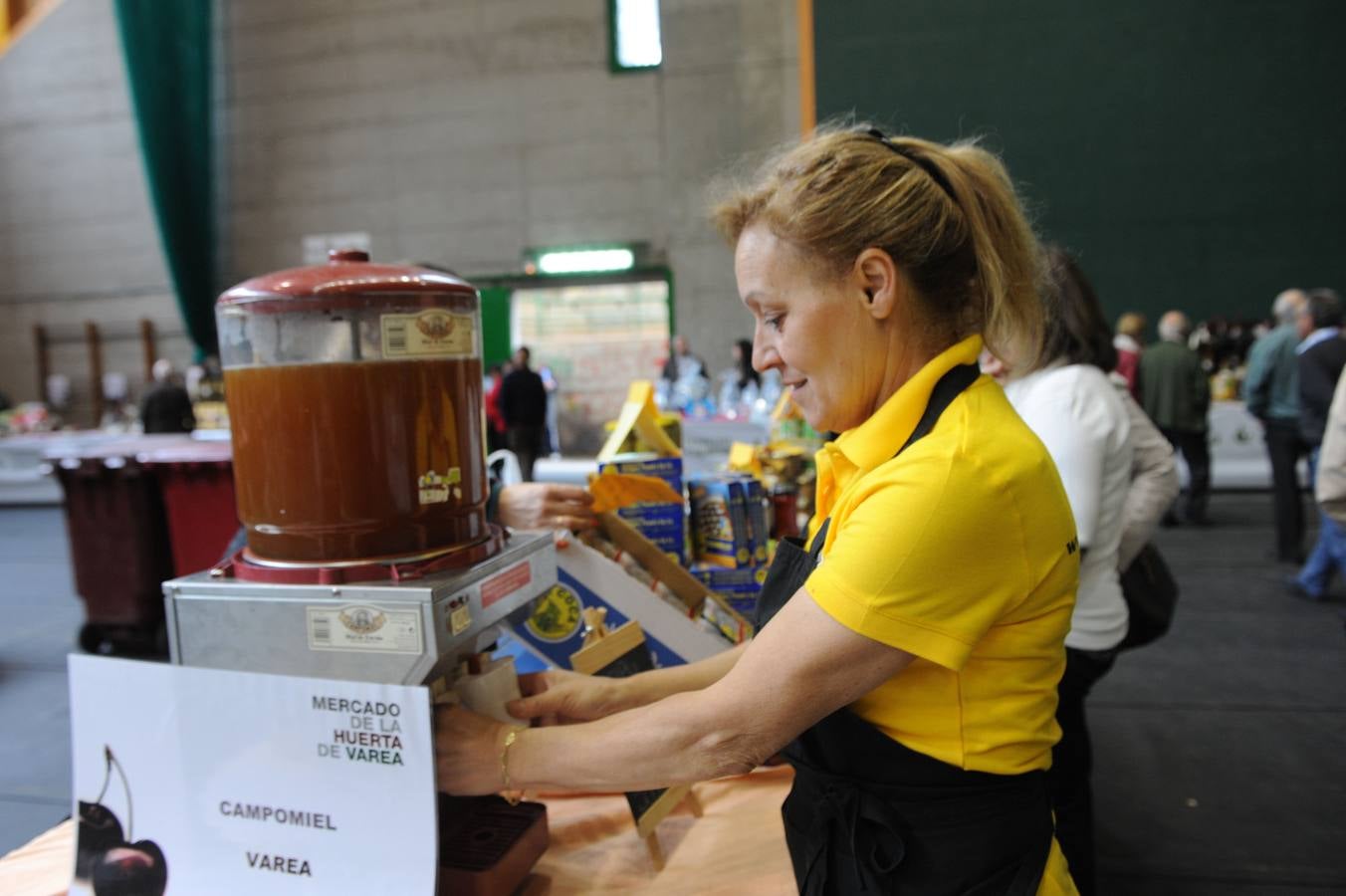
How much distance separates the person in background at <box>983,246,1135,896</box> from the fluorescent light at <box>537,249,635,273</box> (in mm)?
10400

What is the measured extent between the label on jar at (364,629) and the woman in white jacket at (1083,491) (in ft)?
5.32

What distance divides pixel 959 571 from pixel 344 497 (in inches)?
31.3

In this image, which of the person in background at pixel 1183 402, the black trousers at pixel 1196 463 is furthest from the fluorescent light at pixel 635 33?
the black trousers at pixel 1196 463

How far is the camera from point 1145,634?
247 centimetres

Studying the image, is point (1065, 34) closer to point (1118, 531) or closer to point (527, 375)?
point (527, 375)

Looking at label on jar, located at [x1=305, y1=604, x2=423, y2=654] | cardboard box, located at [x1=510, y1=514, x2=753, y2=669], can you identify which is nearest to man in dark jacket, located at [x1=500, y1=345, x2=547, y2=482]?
cardboard box, located at [x1=510, y1=514, x2=753, y2=669]

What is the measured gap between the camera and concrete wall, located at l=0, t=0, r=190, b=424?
13.7 m

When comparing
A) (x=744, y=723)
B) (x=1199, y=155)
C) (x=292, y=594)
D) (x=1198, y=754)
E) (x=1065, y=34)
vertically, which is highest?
(x=1065, y=34)

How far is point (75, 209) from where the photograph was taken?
13.9m

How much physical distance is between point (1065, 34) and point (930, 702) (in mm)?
11790

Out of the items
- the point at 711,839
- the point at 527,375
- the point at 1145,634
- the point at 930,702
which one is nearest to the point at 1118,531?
the point at 1145,634

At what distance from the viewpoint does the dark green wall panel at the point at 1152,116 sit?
33.5 feet

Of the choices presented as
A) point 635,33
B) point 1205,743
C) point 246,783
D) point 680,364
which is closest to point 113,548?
point 246,783

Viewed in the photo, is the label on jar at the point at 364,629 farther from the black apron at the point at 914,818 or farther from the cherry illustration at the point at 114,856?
the black apron at the point at 914,818
